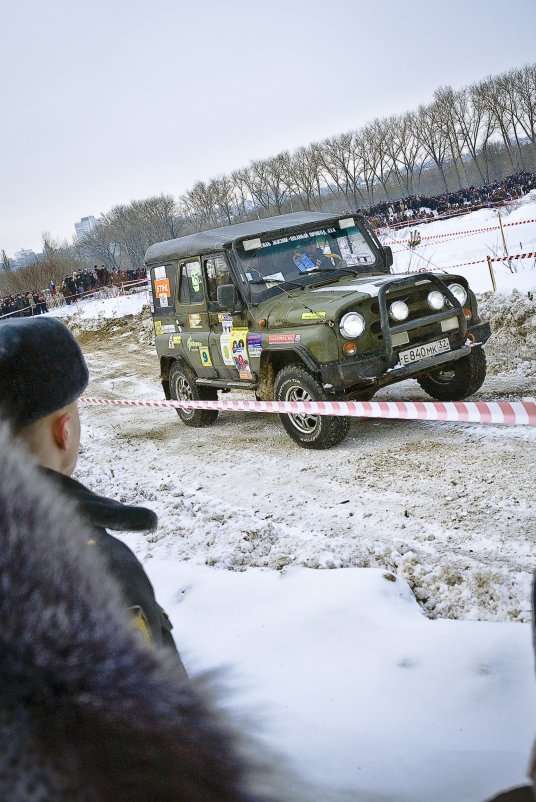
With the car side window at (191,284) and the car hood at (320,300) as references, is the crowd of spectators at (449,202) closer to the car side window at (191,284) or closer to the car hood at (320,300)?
the car side window at (191,284)

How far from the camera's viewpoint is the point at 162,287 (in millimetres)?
8258

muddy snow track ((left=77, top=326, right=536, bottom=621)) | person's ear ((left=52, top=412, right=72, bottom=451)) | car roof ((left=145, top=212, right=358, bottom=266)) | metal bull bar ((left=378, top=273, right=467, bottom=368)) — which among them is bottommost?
muddy snow track ((left=77, top=326, right=536, bottom=621))

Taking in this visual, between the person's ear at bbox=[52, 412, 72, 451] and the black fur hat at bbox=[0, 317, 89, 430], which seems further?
the person's ear at bbox=[52, 412, 72, 451]

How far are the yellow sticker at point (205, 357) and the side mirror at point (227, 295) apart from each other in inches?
38.2

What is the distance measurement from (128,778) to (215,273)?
681cm

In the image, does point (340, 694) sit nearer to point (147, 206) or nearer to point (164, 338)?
point (164, 338)

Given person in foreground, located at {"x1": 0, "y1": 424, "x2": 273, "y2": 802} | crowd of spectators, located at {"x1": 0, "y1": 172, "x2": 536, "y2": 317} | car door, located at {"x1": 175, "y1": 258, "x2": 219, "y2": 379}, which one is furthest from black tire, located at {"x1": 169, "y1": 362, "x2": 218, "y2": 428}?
crowd of spectators, located at {"x1": 0, "y1": 172, "x2": 536, "y2": 317}

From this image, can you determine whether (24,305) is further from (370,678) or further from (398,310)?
(370,678)

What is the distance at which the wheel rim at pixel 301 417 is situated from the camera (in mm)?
6395

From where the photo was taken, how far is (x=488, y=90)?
59.9 meters

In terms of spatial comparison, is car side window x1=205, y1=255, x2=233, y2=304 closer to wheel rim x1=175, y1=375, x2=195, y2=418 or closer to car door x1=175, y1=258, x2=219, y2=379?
car door x1=175, y1=258, x2=219, y2=379

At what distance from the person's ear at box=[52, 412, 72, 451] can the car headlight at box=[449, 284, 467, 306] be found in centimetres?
588

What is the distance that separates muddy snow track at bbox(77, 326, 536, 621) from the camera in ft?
12.4

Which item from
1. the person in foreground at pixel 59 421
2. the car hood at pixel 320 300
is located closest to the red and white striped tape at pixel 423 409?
the car hood at pixel 320 300
